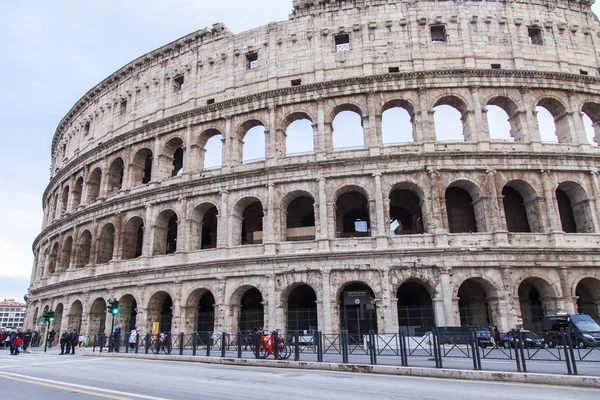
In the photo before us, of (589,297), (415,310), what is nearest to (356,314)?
(415,310)

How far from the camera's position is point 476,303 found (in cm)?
2108

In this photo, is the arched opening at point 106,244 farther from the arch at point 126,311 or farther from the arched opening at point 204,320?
the arched opening at point 204,320

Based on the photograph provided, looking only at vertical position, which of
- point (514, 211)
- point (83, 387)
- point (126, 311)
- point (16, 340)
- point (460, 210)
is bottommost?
point (83, 387)

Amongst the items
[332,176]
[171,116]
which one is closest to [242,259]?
[332,176]

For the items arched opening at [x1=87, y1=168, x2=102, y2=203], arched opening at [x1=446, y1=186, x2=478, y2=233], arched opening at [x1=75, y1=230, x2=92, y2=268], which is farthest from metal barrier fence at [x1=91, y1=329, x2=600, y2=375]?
arched opening at [x1=87, y1=168, x2=102, y2=203]

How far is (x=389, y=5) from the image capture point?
80.2ft

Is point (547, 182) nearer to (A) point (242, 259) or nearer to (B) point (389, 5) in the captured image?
(B) point (389, 5)

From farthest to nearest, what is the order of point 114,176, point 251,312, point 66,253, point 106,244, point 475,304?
1. point 66,253
2. point 114,176
3. point 106,244
4. point 251,312
5. point 475,304

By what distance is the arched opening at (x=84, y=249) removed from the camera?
96.1 ft

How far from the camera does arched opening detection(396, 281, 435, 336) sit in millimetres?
19069

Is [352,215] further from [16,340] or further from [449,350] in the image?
[16,340]

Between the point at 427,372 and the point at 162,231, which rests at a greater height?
the point at 162,231

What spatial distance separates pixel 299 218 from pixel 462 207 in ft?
30.7

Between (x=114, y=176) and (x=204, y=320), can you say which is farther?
(x=114, y=176)
